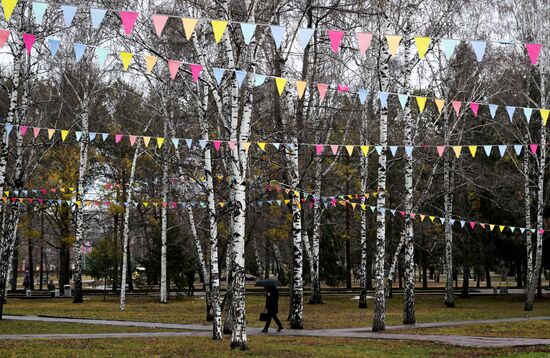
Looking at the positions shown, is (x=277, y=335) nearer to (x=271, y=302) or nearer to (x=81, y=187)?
(x=271, y=302)

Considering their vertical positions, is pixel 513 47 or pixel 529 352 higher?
pixel 513 47

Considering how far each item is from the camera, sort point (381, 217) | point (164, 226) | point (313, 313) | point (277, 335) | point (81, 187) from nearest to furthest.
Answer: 1. point (277, 335)
2. point (381, 217)
3. point (313, 313)
4. point (81, 187)
5. point (164, 226)

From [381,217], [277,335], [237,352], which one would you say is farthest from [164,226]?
[237,352]

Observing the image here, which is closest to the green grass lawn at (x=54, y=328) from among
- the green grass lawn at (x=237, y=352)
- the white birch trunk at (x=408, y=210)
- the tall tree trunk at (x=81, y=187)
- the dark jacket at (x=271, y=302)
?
the green grass lawn at (x=237, y=352)

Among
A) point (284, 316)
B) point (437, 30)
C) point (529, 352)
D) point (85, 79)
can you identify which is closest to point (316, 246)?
point (284, 316)

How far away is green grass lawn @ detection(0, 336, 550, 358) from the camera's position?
41.1 ft

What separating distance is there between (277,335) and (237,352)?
470cm

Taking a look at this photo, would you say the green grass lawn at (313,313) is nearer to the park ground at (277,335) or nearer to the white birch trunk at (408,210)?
the park ground at (277,335)

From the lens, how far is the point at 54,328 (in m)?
18.4

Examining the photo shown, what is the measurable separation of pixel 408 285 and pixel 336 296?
57.0ft

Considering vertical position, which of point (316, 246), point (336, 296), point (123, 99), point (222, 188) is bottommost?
point (336, 296)

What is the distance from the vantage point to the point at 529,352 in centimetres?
1320

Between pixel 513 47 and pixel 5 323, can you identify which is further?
pixel 513 47

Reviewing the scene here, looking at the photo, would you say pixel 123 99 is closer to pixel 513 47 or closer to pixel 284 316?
pixel 284 316
